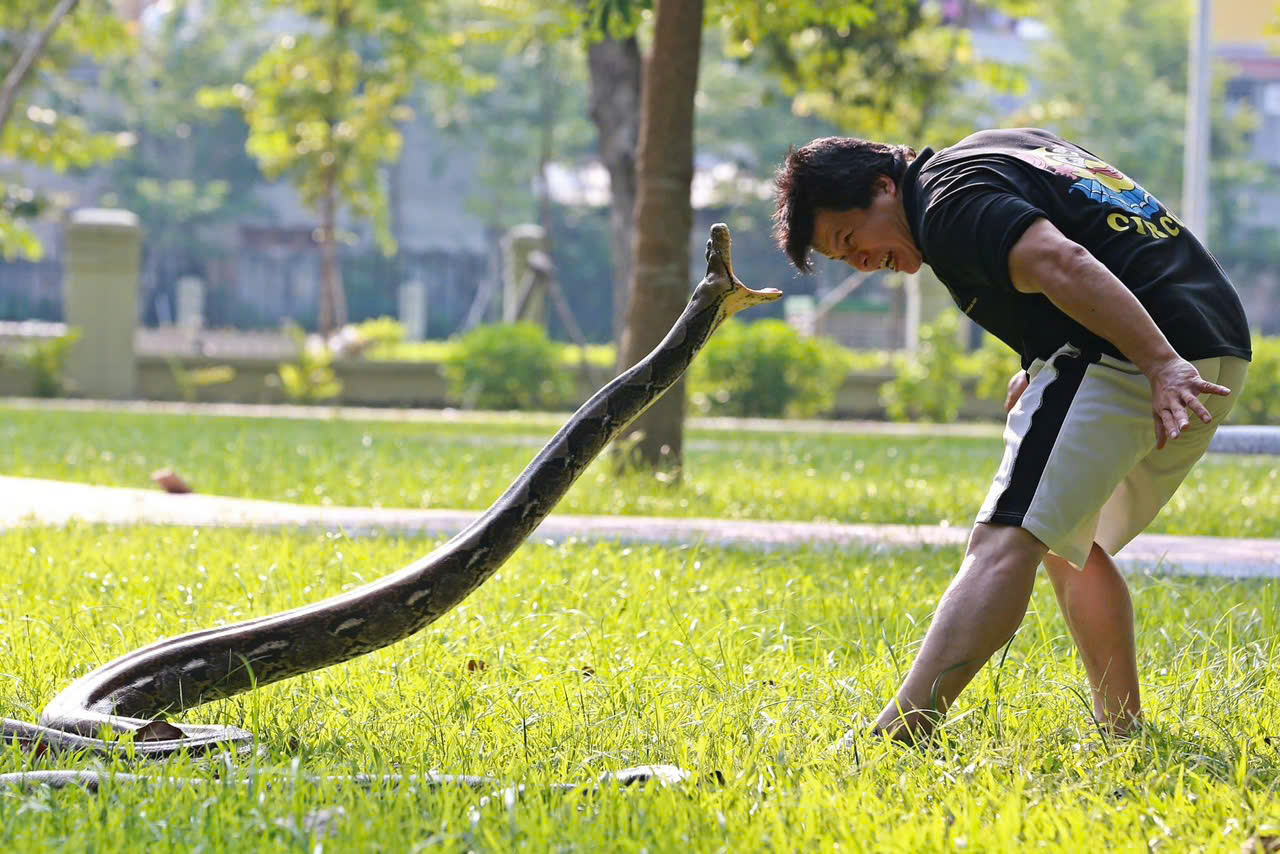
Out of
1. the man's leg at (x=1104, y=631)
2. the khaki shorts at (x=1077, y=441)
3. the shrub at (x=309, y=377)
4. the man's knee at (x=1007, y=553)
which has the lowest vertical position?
the shrub at (x=309, y=377)

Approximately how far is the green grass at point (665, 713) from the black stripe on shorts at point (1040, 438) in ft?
1.58

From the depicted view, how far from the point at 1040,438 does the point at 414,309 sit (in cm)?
4256

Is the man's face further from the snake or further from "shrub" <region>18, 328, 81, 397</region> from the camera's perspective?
"shrub" <region>18, 328, 81, 397</region>

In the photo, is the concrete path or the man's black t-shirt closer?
the man's black t-shirt

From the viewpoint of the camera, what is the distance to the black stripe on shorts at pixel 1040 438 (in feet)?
11.2

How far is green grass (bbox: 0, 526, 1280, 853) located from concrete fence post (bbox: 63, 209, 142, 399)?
670 inches

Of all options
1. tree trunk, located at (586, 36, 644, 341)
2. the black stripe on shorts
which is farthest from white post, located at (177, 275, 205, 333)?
the black stripe on shorts

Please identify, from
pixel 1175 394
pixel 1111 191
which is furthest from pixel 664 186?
pixel 1175 394

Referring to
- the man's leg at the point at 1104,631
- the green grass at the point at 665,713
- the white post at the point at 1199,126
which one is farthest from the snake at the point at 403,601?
the white post at the point at 1199,126

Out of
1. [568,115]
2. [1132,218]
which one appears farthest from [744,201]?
[1132,218]

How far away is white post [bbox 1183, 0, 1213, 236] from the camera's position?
74.6ft

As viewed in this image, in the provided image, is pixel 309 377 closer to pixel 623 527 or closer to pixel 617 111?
pixel 617 111

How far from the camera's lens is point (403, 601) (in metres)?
3.65

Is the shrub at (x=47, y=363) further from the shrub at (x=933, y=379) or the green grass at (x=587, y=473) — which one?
the shrub at (x=933, y=379)
